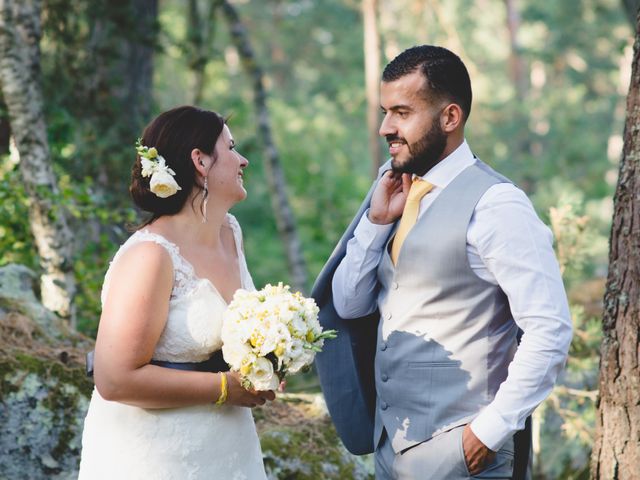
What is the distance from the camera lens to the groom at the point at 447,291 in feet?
8.93

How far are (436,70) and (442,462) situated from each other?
1.33 meters

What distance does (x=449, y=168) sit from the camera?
299 centimetres

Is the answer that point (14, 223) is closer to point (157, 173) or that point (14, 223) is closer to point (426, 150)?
point (157, 173)

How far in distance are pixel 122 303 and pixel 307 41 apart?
2367cm

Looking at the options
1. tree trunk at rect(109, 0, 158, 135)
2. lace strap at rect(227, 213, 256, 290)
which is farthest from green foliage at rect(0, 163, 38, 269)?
tree trunk at rect(109, 0, 158, 135)

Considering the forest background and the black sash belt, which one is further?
the forest background

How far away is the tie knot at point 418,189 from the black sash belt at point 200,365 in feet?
2.85

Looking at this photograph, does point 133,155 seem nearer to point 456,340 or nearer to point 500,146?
point 456,340

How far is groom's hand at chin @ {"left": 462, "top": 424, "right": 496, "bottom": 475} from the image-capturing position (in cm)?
274

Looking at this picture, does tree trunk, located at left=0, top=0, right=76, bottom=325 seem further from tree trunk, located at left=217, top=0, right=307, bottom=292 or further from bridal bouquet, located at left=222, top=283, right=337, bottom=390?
tree trunk, located at left=217, top=0, right=307, bottom=292

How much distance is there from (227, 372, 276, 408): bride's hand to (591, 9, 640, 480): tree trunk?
1.36 m

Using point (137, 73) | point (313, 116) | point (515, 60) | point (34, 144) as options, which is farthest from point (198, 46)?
point (515, 60)

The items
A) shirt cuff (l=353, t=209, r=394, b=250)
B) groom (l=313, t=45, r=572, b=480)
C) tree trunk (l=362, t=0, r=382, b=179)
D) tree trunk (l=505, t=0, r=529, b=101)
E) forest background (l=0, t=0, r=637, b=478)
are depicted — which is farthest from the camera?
tree trunk (l=505, t=0, r=529, b=101)

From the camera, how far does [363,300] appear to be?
3.19 metres
